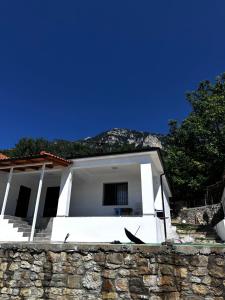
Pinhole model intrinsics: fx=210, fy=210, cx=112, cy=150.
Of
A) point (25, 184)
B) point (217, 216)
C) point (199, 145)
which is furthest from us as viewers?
point (199, 145)

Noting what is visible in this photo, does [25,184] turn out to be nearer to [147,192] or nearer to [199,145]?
[147,192]

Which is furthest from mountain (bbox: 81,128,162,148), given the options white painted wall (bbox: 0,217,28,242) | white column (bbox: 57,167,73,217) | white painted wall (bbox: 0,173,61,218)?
white painted wall (bbox: 0,217,28,242)

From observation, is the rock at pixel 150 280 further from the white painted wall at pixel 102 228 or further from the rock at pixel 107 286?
the white painted wall at pixel 102 228

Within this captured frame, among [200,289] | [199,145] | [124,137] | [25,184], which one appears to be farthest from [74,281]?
[124,137]

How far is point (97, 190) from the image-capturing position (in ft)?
38.2

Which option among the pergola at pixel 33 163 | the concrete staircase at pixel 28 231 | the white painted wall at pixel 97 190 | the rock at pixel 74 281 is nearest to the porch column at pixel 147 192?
the white painted wall at pixel 97 190

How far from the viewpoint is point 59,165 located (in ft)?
31.8

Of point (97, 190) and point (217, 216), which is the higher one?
point (97, 190)

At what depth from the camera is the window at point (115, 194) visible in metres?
11.2

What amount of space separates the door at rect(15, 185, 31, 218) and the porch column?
7.74 meters

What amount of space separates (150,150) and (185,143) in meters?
18.3

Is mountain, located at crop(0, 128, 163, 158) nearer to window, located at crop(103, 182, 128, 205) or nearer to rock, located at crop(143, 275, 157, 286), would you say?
window, located at crop(103, 182, 128, 205)

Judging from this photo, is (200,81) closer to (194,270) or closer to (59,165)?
(59,165)

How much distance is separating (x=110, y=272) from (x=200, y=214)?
17991mm
